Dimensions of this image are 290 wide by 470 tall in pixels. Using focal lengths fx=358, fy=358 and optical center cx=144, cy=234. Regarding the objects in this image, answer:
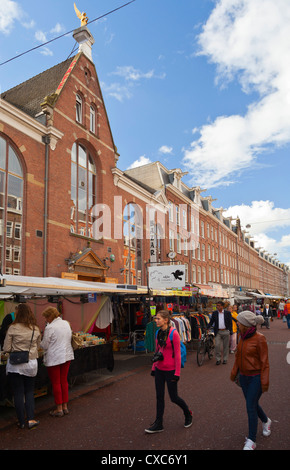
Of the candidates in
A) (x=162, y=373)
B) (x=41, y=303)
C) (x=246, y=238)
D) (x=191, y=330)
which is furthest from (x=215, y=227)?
(x=162, y=373)

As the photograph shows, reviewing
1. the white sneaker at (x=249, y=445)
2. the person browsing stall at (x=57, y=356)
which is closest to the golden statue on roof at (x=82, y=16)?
the person browsing stall at (x=57, y=356)

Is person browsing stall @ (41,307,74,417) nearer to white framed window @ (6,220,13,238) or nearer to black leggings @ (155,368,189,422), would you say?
black leggings @ (155,368,189,422)

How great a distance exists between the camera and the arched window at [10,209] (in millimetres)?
13555

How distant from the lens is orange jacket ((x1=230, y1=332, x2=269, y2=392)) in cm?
438

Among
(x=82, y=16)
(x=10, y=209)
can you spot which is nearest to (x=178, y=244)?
(x=82, y=16)

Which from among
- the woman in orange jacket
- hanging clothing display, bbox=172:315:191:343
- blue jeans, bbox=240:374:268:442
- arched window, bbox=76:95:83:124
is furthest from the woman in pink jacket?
arched window, bbox=76:95:83:124

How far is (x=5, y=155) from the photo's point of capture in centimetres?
1405

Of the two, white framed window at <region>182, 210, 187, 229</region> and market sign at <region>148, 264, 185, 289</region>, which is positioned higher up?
white framed window at <region>182, 210, 187, 229</region>

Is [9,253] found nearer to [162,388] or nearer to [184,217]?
[162,388]

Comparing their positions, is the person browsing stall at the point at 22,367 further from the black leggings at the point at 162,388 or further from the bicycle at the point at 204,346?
the bicycle at the point at 204,346

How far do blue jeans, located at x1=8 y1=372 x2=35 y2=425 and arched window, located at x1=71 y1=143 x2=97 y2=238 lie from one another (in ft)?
38.3

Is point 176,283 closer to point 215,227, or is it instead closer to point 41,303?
point 41,303

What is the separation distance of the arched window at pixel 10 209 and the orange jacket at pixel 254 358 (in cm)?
1085
